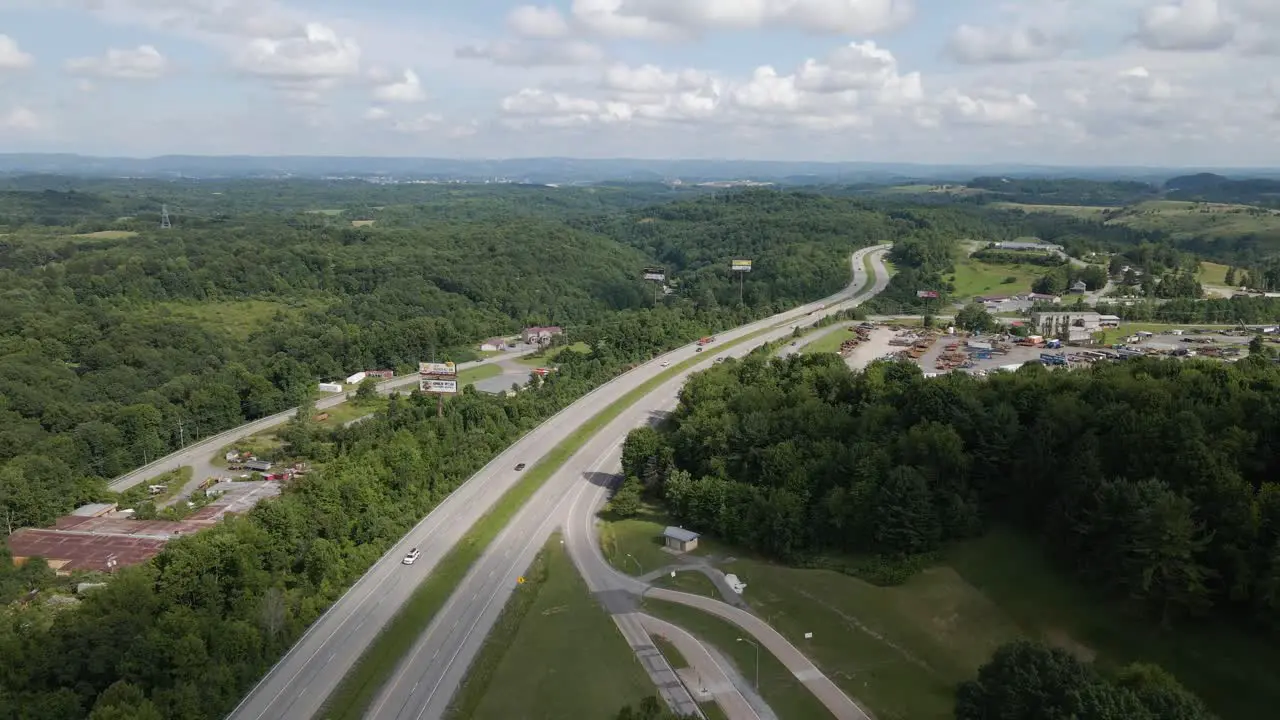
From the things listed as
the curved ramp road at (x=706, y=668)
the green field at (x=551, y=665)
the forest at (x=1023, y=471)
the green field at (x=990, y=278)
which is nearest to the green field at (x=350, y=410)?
the forest at (x=1023, y=471)

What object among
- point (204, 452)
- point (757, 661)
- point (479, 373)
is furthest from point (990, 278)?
point (204, 452)

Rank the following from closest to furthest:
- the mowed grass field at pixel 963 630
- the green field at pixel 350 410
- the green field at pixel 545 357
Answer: the mowed grass field at pixel 963 630 → the green field at pixel 350 410 → the green field at pixel 545 357

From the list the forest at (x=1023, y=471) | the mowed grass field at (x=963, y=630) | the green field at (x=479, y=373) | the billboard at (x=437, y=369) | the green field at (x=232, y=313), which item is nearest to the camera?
the mowed grass field at (x=963, y=630)

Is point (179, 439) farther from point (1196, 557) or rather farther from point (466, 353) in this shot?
point (1196, 557)

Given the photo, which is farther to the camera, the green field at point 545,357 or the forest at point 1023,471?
the green field at point 545,357

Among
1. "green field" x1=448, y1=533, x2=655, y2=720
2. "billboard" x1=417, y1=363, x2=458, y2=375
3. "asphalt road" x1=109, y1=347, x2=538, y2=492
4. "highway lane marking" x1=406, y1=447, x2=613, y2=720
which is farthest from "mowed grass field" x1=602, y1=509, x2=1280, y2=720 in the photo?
"asphalt road" x1=109, y1=347, x2=538, y2=492

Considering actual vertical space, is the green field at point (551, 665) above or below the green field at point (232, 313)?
below

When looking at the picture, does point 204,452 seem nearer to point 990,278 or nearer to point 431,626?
point 431,626

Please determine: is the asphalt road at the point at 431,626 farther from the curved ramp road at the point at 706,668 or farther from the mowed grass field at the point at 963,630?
the mowed grass field at the point at 963,630

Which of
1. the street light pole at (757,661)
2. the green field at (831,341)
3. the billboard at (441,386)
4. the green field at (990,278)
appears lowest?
the street light pole at (757,661)
